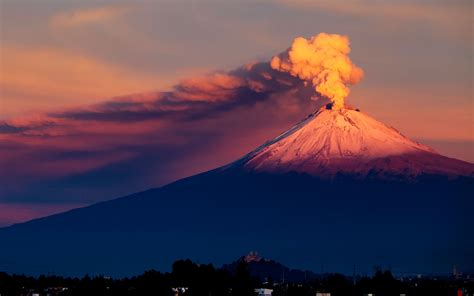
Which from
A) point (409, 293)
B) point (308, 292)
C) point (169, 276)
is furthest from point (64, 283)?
point (409, 293)

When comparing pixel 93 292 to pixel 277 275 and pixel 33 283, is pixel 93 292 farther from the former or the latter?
pixel 277 275

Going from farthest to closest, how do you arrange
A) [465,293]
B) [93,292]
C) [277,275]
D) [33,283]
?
1. [277,275]
2. [33,283]
3. [465,293]
4. [93,292]

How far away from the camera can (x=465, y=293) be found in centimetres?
10162

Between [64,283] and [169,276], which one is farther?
[64,283]

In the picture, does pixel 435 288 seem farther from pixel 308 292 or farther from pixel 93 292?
pixel 93 292

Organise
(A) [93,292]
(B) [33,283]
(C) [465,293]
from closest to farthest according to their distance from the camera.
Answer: (A) [93,292]
(C) [465,293]
(B) [33,283]

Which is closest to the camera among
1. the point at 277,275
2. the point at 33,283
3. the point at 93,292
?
the point at 93,292

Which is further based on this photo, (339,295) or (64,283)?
(64,283)

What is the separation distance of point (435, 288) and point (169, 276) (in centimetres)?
1901

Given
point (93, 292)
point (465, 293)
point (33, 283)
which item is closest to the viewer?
point (93, 292)

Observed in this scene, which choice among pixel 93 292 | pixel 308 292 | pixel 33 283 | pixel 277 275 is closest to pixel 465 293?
pixel 308 292

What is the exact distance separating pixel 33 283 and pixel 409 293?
3514cm

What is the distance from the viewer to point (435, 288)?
10469cm

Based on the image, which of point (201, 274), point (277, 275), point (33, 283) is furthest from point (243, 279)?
point (277, 275)
